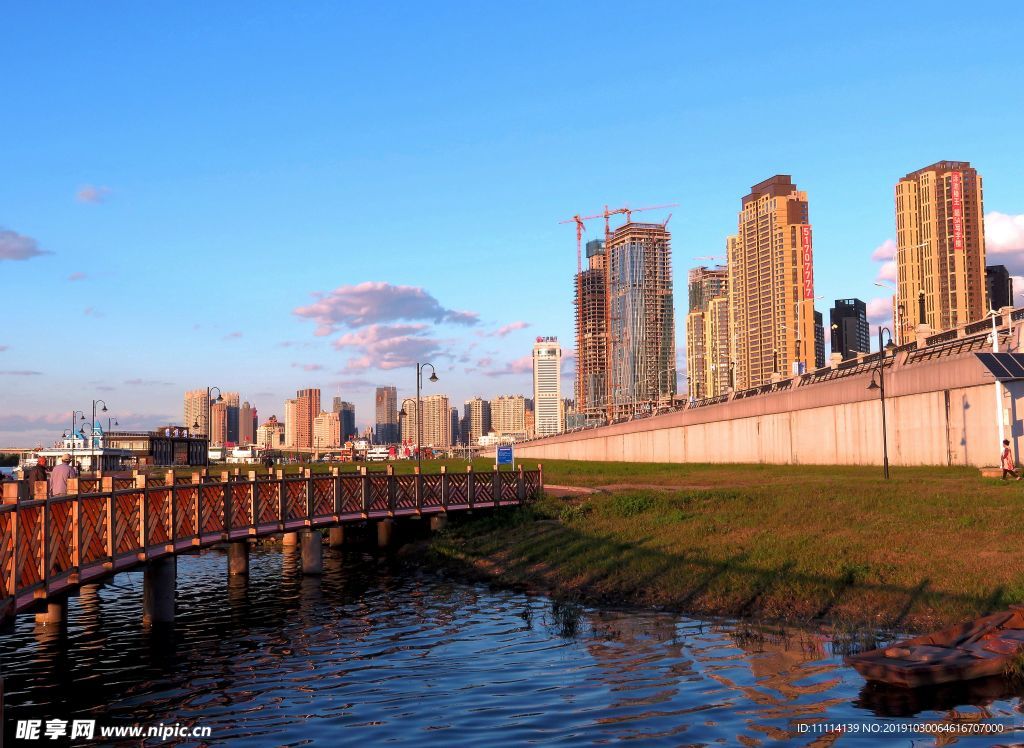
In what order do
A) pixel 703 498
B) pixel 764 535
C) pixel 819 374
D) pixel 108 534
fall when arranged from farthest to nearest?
pixel 819 374 < pixel 703 498 < pixel 764 535 < pixel 108 534

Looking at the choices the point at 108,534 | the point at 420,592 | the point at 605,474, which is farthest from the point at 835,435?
the point at 108,534

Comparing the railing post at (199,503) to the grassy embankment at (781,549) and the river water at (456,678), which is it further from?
the grassy embankment at (781,549)

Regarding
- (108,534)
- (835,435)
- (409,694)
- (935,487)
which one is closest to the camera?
(409,694)

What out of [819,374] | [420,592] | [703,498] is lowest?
[420,592]

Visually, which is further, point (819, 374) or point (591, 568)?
point (819, 374)

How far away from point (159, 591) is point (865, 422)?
45.5 m

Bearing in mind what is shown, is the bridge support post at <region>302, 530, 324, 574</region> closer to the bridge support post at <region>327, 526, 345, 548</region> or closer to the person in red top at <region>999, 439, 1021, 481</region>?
the bridge support post at <region>327, 526, 345, 548</region>

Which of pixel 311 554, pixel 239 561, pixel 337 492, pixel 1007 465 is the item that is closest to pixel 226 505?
pixel 337 492

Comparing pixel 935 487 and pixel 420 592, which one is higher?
pixel 935 487

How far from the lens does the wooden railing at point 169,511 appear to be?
17234 millimetres

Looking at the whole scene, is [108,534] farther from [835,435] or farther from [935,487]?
[835,435]

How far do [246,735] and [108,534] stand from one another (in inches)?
337

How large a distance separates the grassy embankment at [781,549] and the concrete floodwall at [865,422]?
4165mm

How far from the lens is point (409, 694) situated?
17.0 m
